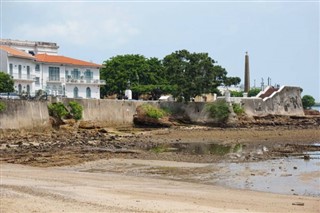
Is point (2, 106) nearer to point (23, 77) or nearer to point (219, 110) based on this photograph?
point (23, 77)

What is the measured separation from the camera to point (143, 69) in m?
88.4

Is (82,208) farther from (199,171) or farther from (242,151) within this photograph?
(242,151)

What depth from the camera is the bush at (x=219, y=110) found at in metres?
69.0

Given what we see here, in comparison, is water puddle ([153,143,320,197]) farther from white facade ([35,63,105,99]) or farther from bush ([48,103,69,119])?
white facade ([35,63,105,99])

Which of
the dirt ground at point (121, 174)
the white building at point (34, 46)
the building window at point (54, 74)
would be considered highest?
the white building at point (34, 46)

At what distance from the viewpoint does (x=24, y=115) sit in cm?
5131

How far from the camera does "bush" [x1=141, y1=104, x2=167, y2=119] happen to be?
64.6 m

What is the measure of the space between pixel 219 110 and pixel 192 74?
5.96 metres

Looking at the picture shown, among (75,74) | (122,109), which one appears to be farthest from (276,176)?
(75,74)

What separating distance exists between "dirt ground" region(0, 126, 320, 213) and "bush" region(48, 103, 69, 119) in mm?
3611

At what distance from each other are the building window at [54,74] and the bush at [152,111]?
19661 millimetres

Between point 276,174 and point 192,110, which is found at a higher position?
point 192,110

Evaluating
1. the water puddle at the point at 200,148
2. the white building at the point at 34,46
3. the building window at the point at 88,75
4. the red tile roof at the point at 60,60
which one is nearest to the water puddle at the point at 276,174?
the water puddle at the point at 200,148

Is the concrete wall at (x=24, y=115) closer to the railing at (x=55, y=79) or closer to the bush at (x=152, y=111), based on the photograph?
the bush at (x=152, y=111)
